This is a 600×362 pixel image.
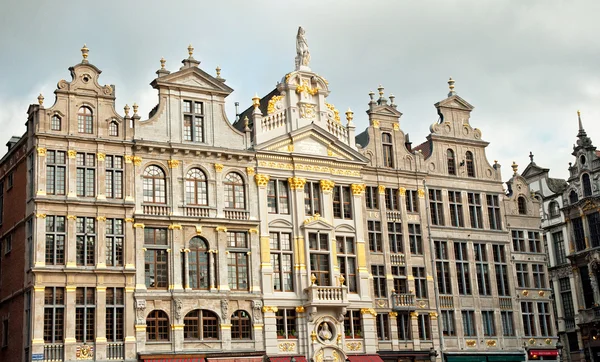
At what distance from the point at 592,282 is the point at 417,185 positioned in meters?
19.1

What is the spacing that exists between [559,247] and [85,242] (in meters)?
40.7

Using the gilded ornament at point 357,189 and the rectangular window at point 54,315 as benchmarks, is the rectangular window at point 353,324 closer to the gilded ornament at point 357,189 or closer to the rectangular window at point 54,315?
the gilded ornament at point 357,189

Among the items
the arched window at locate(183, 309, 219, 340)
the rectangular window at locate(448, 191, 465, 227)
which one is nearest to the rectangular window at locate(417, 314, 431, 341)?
the rectangular window at locate(448, 191, 465, 227)

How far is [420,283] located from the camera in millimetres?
50500

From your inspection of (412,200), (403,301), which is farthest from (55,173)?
(412,200)

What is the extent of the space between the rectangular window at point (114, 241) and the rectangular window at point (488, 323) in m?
22.6

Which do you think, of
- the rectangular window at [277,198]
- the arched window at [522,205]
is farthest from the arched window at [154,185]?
the arched window at [522,205]

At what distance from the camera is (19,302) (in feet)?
135

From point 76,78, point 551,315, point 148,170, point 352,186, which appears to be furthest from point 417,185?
point 76,78

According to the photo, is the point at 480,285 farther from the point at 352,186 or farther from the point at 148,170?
the point at 148,170

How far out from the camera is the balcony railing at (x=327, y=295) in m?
45.1

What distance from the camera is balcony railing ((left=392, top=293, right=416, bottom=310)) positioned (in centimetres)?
4872

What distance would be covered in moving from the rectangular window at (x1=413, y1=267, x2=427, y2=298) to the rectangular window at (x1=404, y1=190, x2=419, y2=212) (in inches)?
142

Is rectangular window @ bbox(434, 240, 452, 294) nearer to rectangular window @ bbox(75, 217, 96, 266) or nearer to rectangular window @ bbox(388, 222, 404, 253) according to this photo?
rectangular window @ bbox(388, 222, 404, 253)
